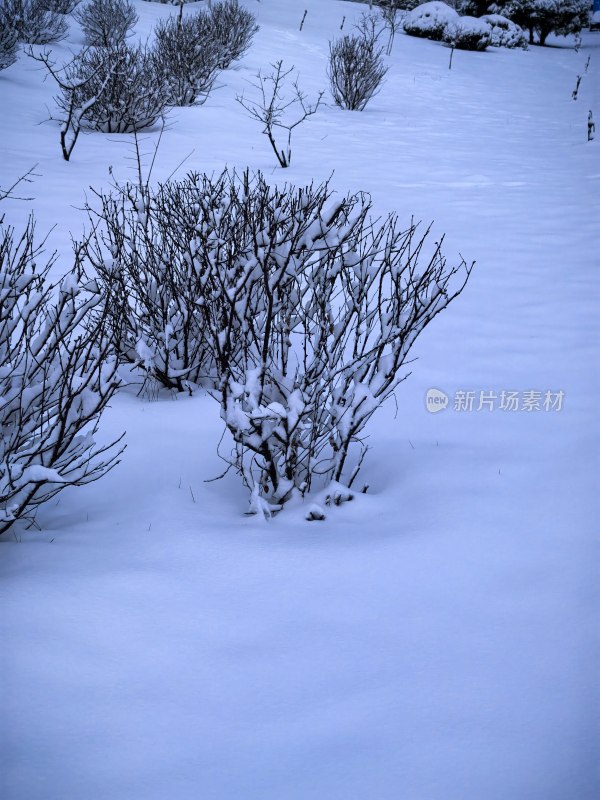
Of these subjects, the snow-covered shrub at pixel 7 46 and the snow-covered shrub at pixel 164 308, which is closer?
the snow-covered shrub at pixel 164 308

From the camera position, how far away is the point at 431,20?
68.0 ft

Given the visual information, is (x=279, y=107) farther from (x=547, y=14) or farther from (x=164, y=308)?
(x=547, y=14)

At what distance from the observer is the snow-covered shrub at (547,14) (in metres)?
24.0

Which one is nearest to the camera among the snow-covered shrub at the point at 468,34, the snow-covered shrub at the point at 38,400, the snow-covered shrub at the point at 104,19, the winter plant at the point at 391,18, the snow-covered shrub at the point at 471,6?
the snow-covered shrub at the point at 38,400

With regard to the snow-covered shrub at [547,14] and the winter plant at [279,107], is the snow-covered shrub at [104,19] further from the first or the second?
the snow-covered shrub at [547,14]

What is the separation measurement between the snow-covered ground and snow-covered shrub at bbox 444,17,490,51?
65.4 feet

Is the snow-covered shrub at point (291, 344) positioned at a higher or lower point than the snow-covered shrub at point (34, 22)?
lower

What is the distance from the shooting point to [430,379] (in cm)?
354

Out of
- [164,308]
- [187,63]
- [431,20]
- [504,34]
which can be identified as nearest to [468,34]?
[431,20]

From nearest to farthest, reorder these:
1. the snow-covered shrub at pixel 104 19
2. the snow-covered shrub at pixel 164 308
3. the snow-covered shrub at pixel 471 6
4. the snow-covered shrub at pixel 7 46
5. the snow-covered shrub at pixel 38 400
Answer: the snow-covered shrub at pixel 38 400
the snow-covered shrub at pixel 164 308
the snow-covered shrub at pixel 7 46
the snow-covered shrub at pixel 104 19
the snow-covered shrub at pixel 471 6

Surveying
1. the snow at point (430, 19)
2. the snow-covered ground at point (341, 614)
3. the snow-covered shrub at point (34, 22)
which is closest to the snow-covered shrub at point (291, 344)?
the snow-covered ground at point (341, 614)

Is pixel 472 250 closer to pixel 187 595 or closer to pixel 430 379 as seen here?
pixel 430 379

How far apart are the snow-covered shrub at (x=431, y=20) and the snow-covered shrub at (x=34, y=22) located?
13369 mm

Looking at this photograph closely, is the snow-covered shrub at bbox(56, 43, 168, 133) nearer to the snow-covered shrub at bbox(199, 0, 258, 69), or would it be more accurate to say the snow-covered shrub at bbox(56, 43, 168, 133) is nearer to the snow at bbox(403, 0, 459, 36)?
the snow-covered shrub at bbox(199, 0, 258, 69)
